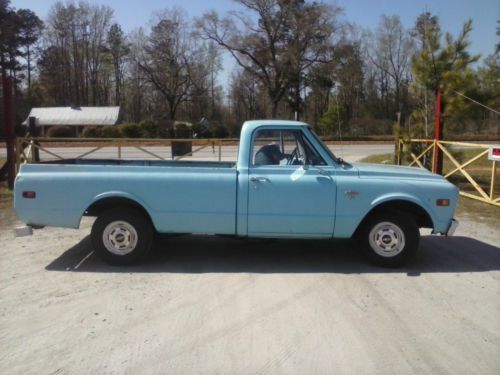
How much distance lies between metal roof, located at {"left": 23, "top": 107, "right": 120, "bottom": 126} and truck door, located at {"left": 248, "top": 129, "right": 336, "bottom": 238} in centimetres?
5139

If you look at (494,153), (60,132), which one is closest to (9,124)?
(494,153)

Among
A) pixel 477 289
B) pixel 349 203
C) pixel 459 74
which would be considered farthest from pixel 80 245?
pixel 459 74

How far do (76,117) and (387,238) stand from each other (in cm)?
5437

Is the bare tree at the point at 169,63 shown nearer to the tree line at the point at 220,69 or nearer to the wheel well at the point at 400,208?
the tree line at the point at 220,69

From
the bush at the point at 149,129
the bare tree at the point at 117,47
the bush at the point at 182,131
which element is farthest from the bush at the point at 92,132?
the bare tree at the point at 117,47

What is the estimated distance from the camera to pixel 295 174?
598 centimetres

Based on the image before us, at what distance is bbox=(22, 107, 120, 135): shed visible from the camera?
54.3m

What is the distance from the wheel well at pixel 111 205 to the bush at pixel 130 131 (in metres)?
42.3

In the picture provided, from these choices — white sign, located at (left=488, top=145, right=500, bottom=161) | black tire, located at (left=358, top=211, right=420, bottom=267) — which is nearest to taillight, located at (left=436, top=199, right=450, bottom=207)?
black tire, located at (left=358, top=211, right=420, bottom=267)

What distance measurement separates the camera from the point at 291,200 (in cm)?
591

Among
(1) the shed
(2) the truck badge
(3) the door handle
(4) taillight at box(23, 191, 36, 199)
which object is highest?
(1) the shed

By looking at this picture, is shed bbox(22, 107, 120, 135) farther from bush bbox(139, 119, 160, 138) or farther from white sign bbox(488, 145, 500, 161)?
white sign bbox(488, 145, 500, 161)

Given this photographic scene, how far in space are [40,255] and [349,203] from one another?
4219 millimetres

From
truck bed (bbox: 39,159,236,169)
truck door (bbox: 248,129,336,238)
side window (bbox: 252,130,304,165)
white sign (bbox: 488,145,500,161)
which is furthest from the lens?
white sign (bbox: 488,145,500,161)
